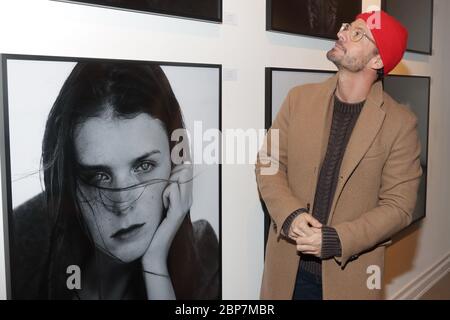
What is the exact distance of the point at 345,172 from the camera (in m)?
1.64

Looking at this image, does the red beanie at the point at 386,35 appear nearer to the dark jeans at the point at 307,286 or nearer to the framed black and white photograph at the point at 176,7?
the framed black and white photograph at the point at 176,7

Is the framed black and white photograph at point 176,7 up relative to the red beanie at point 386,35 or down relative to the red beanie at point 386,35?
up

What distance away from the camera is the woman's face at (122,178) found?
1.42 meters

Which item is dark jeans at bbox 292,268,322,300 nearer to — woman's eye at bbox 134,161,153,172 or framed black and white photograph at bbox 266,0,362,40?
woman's eye at bbox 134,161,153,172

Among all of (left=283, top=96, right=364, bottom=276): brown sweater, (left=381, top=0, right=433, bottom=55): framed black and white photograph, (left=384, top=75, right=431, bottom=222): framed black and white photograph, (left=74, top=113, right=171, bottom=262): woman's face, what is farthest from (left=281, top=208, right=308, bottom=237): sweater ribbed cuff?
(left=381, top=0, right=433, bottom=55): framed black and white photograph

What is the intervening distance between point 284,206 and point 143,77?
620mm

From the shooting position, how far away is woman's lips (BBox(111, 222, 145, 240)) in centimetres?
151

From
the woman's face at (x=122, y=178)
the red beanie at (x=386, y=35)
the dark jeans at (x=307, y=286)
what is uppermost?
the red beanie at (x=386, y=35)

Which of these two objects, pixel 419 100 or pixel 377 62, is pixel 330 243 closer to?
pixel 377 62

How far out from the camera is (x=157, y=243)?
1.63m

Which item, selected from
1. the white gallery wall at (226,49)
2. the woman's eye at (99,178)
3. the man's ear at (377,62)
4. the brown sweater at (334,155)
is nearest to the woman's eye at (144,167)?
the woman's eye at (99,178)

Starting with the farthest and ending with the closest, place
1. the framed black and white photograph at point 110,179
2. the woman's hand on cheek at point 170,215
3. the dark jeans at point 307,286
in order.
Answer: the dark jeans at point 307,286 → the woman's hand on cheek at point 170,215 → the framed black and white photograph at point 110,179
